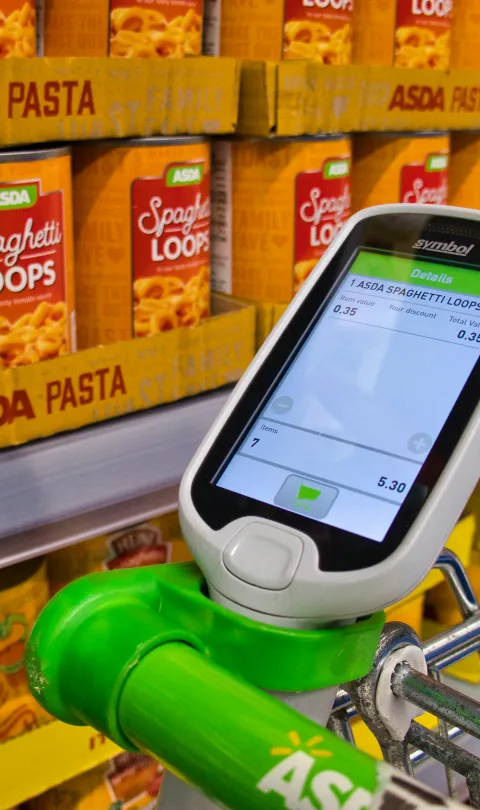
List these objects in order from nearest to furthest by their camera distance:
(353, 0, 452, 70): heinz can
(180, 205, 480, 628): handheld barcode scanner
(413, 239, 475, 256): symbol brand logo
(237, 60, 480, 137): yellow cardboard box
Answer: (180, 205, 480, 628): handheld barcode scanner → (413, 239, 475, 256): symbol brand logo → (237, 60, 480, 137): yellow cardboard box → (353, 0, 452, 70): heinz can

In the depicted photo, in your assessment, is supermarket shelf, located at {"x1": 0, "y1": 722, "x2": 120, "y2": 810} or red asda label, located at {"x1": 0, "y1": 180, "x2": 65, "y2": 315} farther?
supermarket shelf, located at {"x1": 0, "y1": 722, "x2": 120, "y2": 810}

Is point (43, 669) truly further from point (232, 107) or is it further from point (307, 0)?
point (307, 0)

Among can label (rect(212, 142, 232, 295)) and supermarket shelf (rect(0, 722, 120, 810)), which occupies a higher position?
can label (rect(212, 142, 232, 295))

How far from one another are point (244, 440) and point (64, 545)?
501 mm

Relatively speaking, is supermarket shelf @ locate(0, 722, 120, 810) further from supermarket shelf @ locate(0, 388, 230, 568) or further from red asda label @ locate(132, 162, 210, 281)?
red asda label @ locate(132, 162, 210, 281)

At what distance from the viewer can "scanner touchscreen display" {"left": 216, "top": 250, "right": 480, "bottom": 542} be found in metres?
0.55

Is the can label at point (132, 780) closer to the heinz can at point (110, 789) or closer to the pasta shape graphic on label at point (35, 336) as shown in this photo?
the heinz can at point (110, 789)

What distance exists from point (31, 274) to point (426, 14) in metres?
0.77

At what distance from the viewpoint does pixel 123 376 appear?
3.67 feet

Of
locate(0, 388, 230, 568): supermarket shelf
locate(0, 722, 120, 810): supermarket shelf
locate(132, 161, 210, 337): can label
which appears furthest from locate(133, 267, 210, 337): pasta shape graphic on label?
locate(0, 722, 120, 810): supermarket shelf

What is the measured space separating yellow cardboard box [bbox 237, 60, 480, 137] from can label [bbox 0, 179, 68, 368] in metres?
0.33

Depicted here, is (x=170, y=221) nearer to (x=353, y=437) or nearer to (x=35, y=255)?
(x=35, y=255)

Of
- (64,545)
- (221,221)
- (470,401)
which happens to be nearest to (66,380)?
(64,545)

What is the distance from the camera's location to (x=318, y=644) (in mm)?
515
